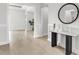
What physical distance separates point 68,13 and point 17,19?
8.85m

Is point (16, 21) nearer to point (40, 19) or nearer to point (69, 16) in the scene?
point (40, 19)

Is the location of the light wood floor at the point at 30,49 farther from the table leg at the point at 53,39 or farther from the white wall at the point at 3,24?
the white wall at the point at 3,24

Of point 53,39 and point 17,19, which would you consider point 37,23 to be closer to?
point 53,39

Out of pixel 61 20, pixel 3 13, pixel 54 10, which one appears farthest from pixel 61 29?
pixel 3 13

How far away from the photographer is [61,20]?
4.21m

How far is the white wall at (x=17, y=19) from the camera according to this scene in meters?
11.3

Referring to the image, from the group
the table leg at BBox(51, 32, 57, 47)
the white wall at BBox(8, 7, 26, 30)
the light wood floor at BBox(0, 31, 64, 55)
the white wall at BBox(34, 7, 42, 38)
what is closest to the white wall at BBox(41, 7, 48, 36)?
the white wall at BBox(34, 7, 42, 38)

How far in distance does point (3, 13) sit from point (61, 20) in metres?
2.72

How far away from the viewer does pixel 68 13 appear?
12.3ft

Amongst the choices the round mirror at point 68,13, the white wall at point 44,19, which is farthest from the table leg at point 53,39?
the white wall at point 44,19

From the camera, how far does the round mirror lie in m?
3.47

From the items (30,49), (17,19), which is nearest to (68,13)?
(30,49)

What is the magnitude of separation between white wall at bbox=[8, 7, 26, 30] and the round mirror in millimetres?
8079

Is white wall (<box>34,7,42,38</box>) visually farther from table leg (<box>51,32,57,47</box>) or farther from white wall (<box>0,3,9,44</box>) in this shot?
table leg (<box>51,32,57,47</box>)
